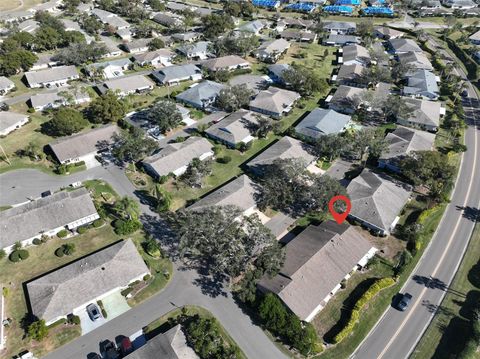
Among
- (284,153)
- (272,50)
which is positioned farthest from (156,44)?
(284,153)

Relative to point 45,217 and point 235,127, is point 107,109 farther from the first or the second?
point 45,217

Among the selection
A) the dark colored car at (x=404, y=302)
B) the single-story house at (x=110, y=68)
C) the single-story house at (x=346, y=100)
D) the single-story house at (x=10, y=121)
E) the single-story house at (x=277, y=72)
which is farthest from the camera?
the single-story house at (x=277, y=72)

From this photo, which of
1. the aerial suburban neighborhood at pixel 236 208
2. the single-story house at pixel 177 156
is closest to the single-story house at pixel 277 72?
the aerial suburban neighborhood at pixel 236 208

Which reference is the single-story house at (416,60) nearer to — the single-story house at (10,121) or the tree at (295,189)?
the tree at (295,189)

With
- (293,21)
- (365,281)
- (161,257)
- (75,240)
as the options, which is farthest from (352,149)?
(293,21)

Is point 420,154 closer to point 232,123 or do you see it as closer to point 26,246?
point 232,123

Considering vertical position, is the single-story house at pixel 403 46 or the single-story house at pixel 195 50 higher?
the single-story house at pixel 403 46

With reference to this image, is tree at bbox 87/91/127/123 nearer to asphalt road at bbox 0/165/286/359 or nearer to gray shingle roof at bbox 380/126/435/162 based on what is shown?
asphalt road at bbox 0/165/286/359
